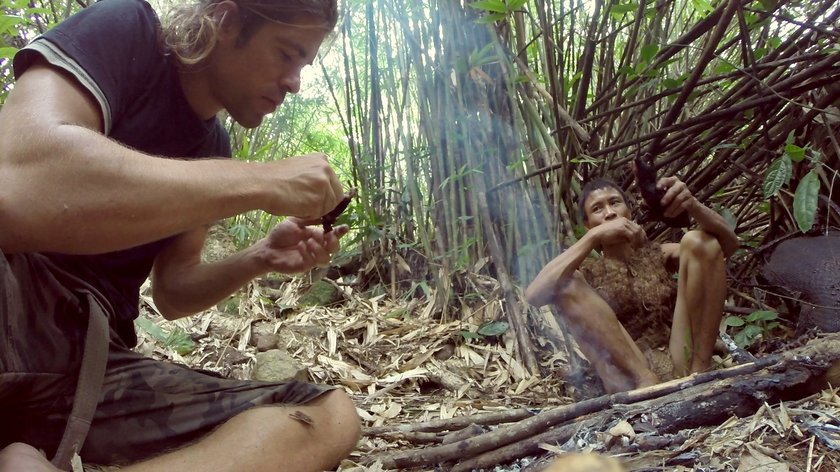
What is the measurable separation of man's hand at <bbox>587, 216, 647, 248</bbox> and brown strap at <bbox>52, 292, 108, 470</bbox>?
5.51ft

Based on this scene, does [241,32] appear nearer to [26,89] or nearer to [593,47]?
[26,89]

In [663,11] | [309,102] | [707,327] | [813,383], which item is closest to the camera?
[813,383]

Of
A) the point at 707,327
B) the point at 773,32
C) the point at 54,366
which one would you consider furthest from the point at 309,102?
the point at 54,366

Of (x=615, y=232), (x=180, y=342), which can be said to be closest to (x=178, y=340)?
(x=180, y=342)

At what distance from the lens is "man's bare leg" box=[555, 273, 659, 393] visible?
7.66ft

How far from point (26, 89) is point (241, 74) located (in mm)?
460

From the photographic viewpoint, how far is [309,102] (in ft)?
16.0

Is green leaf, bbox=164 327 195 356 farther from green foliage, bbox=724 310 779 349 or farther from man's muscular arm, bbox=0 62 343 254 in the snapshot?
green foliage, bbox=724 310 779 349

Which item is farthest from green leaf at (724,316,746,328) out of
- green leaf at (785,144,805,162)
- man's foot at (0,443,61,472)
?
man's foot at (0,443,61,472)

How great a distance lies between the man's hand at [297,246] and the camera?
1.69m

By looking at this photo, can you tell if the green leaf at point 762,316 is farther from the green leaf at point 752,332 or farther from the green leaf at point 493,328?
the green leaf at point 493,328

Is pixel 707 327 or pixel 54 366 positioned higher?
pixel 54 366

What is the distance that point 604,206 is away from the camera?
2637mm

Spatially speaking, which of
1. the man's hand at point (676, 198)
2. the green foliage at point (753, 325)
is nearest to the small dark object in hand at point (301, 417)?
the man's hand at point (676, 198)
